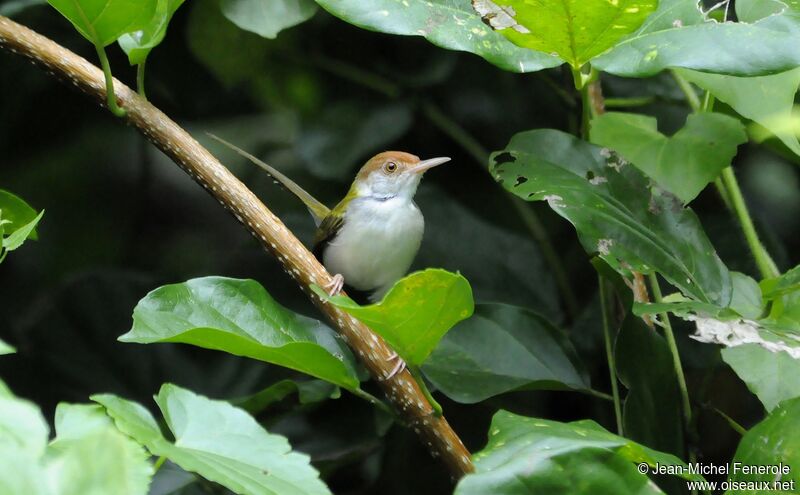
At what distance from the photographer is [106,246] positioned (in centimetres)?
361

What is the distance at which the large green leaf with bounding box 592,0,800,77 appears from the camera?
5.04 ft

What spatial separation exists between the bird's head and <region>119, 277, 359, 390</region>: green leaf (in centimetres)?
93

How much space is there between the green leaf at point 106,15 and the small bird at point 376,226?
2.65ft

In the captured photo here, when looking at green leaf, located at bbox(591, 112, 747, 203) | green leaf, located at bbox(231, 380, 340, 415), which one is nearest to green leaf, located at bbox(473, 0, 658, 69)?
green leaf, located at bbox(591, 112, 747, 203)

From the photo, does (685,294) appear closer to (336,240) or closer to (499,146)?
(336,240)

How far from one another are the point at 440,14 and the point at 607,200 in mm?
505

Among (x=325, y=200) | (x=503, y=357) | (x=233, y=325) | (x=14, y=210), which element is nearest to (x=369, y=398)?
(x=233, y=325)

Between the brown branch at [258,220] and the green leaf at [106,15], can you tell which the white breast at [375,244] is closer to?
the brown branch at [258,220]

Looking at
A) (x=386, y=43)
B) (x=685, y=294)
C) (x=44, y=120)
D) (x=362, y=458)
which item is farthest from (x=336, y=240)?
(x=44, y=120)

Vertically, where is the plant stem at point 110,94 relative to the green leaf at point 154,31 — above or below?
below

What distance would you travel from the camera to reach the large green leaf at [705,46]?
60.5 inches

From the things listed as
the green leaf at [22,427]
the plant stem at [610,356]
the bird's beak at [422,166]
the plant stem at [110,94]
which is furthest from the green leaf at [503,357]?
the green leaf at [22,427]

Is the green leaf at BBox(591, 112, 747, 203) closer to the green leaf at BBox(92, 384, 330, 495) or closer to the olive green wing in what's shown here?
the olive green wing

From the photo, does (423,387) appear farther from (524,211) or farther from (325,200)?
(325,200)
